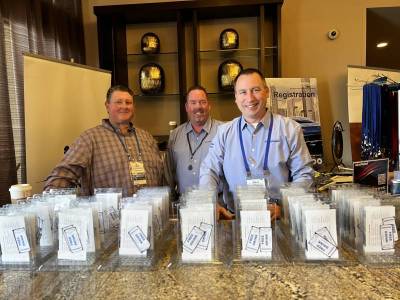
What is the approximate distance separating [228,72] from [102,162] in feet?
5.92

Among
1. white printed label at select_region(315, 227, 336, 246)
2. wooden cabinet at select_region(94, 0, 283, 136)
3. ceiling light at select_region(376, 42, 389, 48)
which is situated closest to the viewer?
white printed label at select_region(315, 227, 336, 246)

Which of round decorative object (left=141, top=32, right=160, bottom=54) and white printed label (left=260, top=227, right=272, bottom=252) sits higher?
round decorative object (left=141, top=32, right=160, bottom=54)

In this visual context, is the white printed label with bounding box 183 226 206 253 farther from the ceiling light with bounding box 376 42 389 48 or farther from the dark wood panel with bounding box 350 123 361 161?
the ceiling light with bounding box 376 42 389 48

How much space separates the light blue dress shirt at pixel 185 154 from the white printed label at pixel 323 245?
1507 millimetres

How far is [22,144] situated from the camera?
2.46 meters

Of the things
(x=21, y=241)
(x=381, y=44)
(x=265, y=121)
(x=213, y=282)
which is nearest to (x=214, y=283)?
(x=213, y=282)

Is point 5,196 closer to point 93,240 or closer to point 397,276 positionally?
point 93,240

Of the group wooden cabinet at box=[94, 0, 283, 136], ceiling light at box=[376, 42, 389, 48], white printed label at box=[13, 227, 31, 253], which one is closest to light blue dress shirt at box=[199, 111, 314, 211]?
white printed label at box=[13, 227, 31, 253]

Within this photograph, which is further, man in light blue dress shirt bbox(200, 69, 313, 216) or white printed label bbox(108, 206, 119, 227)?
man in light blue dress shirt bbox(200, 69, 313, 216)

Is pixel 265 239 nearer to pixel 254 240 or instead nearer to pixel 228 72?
pixel 254 240

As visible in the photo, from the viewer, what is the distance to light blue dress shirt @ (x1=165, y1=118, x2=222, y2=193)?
2.46 metres

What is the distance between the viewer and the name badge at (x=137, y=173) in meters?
2.18

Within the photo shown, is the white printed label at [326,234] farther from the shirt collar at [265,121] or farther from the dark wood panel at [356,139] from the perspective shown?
the dark wood panel at [356,139]

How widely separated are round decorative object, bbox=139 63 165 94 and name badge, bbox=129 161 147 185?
1.53 m
